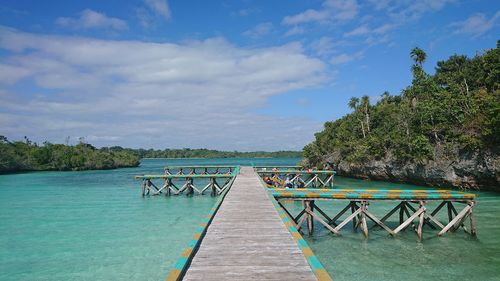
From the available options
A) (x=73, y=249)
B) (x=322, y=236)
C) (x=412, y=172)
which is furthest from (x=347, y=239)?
(x=412, y=172)

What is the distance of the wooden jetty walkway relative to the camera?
5.23m

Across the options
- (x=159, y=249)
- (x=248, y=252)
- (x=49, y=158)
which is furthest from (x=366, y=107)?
(x=49, y=158)

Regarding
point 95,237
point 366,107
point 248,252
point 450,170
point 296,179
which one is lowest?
point 95,237

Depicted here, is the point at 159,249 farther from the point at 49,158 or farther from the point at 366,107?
the point at 49,158

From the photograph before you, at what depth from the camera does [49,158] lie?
263 ft

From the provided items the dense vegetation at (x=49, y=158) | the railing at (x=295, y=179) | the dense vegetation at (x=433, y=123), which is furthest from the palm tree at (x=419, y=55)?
the dense vegetation at (x=49, y=158)

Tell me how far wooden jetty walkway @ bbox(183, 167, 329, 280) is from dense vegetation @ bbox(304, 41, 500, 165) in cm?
2227

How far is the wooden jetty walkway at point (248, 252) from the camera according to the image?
206 inches

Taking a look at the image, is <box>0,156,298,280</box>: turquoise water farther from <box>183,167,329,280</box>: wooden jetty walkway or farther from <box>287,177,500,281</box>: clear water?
<box>287,177,500,281</box>: clear water

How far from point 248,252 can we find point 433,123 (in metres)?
31.1

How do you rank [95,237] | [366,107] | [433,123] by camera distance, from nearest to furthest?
1. [95,237]
2. [433,123]
3. [366,107]

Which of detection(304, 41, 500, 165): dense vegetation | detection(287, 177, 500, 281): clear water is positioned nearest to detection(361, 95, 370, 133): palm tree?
detection(304, 41, 500, 165): dense vegetation

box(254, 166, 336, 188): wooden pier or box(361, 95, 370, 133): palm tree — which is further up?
box(361, 95, 370, 133): palm tree

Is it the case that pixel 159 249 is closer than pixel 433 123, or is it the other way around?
pixel 159 249
